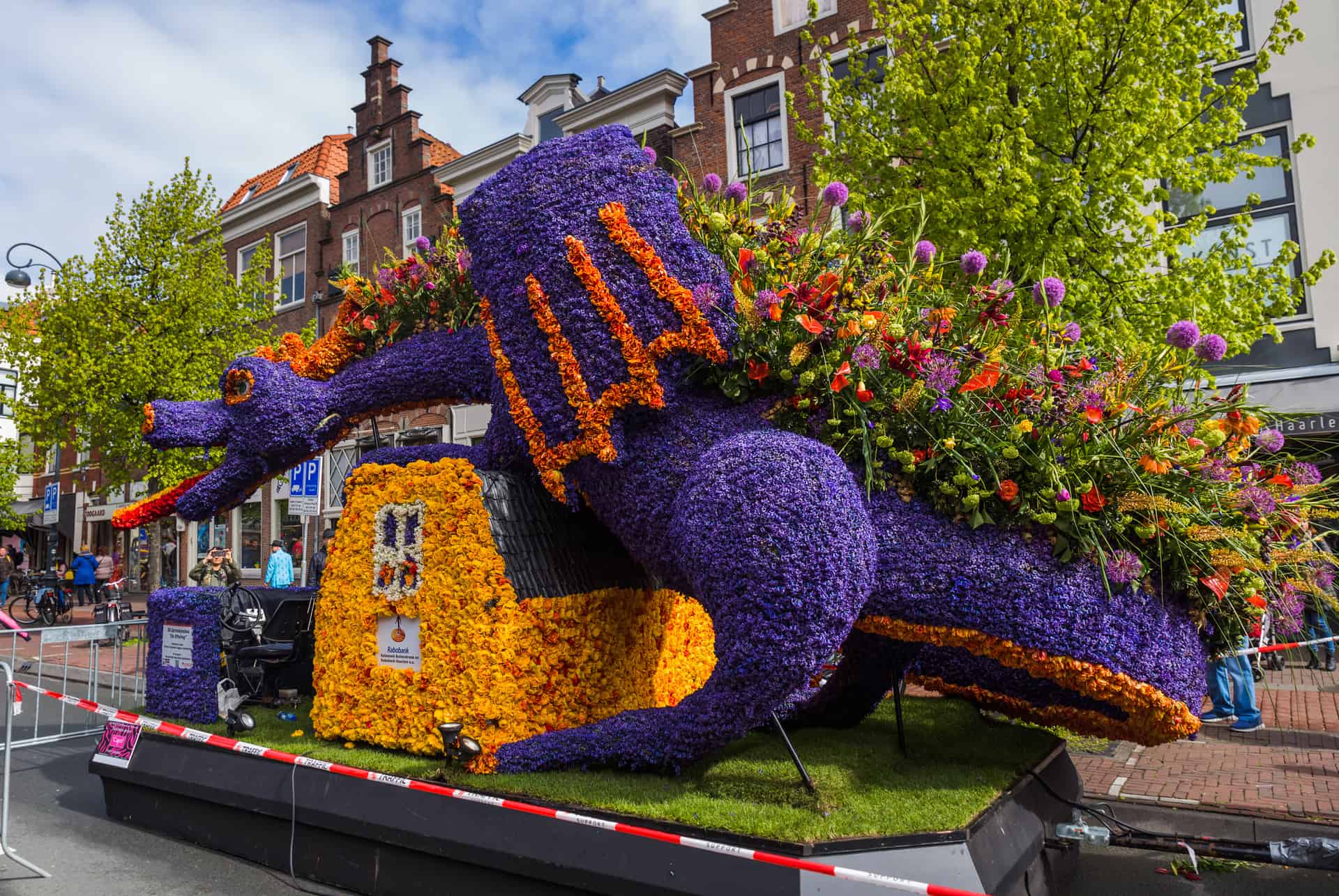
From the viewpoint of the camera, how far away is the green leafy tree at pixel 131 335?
14.1 m

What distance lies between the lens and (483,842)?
4.02 meters

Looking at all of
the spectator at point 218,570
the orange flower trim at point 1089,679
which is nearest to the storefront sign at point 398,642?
the orange flower trim at point 1089,679

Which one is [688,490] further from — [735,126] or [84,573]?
[84,573]

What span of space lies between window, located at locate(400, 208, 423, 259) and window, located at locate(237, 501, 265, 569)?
25.2ft


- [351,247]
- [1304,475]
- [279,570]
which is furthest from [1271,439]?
[351,247]

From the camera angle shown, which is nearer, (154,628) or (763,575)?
(763,575)

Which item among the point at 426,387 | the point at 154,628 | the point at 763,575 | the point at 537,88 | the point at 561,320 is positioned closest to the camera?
the point at 763,575

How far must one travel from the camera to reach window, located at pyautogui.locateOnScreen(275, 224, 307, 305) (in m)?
23.0

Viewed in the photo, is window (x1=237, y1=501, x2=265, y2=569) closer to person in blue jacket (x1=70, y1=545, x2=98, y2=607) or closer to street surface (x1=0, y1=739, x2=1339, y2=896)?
person in blue jacket (x1=70, y1=545, x2=98, y2=607)

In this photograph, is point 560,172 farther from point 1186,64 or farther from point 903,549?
point 1186,64

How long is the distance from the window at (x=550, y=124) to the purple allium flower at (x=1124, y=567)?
55.1 feet

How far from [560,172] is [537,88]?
15.3 metres

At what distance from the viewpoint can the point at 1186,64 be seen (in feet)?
27.3

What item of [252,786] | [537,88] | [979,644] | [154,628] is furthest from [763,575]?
Result: [537,88]
